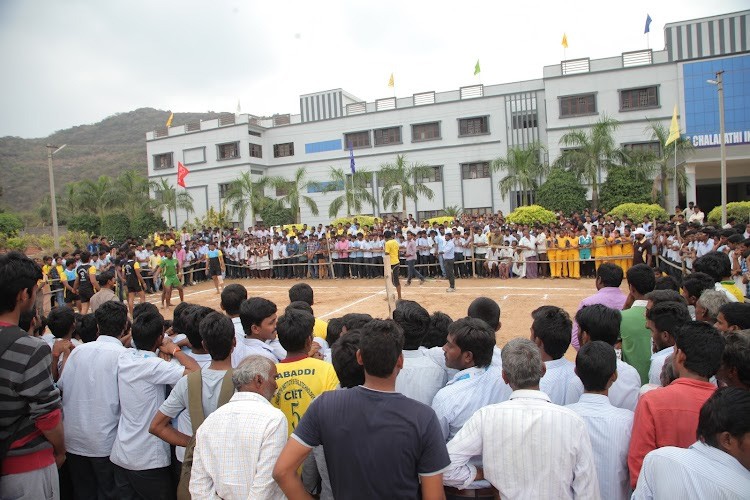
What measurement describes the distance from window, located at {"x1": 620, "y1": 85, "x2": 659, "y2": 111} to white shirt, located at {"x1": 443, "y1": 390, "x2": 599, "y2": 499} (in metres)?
34.3

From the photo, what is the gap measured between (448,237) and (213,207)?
105 ft

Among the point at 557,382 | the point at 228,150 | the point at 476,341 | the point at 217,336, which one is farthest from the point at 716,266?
A: the point at 228,150

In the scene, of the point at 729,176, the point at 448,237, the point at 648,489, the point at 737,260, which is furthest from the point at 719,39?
the point at 648,489

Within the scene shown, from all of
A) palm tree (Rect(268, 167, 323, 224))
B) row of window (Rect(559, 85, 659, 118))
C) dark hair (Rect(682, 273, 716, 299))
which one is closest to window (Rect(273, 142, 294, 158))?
palm tree (Rect(268, 167, 323, 224))

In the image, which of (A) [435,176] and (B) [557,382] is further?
(A) [435,176]

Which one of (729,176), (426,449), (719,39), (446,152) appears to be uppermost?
(719,39)

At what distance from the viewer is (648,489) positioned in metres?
2.26

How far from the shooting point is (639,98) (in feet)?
105

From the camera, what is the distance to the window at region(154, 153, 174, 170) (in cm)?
4619

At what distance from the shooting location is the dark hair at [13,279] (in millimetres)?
2740

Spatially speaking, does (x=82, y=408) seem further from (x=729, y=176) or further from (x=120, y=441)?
(x=729, y=176)

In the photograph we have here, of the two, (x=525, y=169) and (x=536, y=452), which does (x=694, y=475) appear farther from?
(x=525, y=169)

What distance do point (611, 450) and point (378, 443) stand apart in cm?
136

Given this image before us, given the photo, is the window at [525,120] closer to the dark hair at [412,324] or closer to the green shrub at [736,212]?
the green shrub at [736,212]
